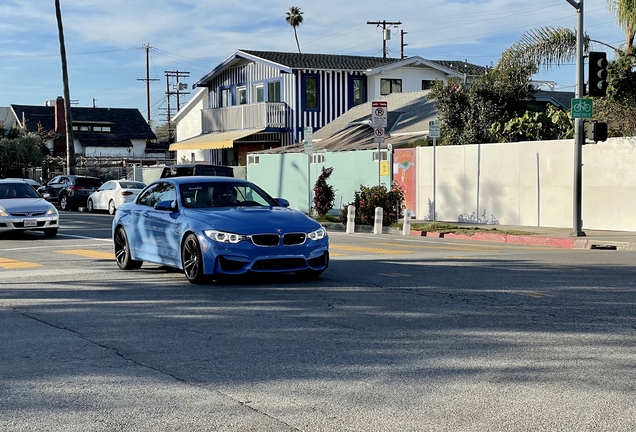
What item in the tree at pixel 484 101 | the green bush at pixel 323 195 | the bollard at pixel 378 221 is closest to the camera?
the bollard at pixel 378 221

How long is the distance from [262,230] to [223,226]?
0.52 metres

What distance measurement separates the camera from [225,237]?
38.6ft

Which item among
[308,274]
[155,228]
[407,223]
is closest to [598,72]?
[407,223]

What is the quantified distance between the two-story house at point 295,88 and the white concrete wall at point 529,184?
1780cm

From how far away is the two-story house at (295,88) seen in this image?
1811 inches

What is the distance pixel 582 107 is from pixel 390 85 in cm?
2720

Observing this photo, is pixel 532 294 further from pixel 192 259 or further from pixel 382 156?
pixel 382 156

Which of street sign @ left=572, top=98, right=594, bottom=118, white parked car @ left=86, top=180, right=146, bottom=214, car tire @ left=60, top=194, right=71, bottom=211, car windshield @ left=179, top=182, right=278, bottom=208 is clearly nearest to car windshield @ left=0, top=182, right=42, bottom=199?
white parked car @ left=86, top=180, right=146, bottom=214

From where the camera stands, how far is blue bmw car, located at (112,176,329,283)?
11.8m

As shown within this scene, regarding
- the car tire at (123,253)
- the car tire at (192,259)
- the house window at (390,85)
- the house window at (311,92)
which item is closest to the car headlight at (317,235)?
the car tire at (192,259)

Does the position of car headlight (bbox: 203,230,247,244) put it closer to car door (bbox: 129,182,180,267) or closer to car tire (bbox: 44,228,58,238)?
car door (bbox: 129,182,180,267)

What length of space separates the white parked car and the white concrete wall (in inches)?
478

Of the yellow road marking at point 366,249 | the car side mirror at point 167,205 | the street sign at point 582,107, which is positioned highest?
the street sign at point 582,107

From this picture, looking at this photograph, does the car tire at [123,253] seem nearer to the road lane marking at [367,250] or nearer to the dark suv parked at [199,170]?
the road lane marking at [367,250]
